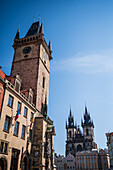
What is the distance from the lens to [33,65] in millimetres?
33594

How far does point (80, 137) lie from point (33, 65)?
272 feet

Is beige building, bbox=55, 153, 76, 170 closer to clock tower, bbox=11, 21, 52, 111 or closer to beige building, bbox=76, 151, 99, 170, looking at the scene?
beige building, bbox=76, 151, 99, 170

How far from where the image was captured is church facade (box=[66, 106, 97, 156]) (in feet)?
323

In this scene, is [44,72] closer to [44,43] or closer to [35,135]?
[44,43]

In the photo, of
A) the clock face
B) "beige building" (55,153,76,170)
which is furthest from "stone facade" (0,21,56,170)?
"beige building" (55,153,76,170)

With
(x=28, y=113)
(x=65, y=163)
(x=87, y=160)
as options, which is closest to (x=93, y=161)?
(x=87, y=160)

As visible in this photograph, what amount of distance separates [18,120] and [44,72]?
17.7 metres

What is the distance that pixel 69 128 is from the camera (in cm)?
10988

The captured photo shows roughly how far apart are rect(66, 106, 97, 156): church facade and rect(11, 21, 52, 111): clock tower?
244ft

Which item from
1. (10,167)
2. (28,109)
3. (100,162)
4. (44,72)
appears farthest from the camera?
(100,162)

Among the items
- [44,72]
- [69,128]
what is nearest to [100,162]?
[69,128]

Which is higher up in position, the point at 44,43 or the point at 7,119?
the point at 44,43

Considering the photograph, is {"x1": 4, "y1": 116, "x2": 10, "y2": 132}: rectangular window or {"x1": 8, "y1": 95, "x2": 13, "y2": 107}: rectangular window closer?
{"x1": 4, "y1": 116, "x2": 10, "y2": 132}: rectangular window

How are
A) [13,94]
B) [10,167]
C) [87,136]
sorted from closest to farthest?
1. [10,167]
2. [13,94]
3. [87,136]
